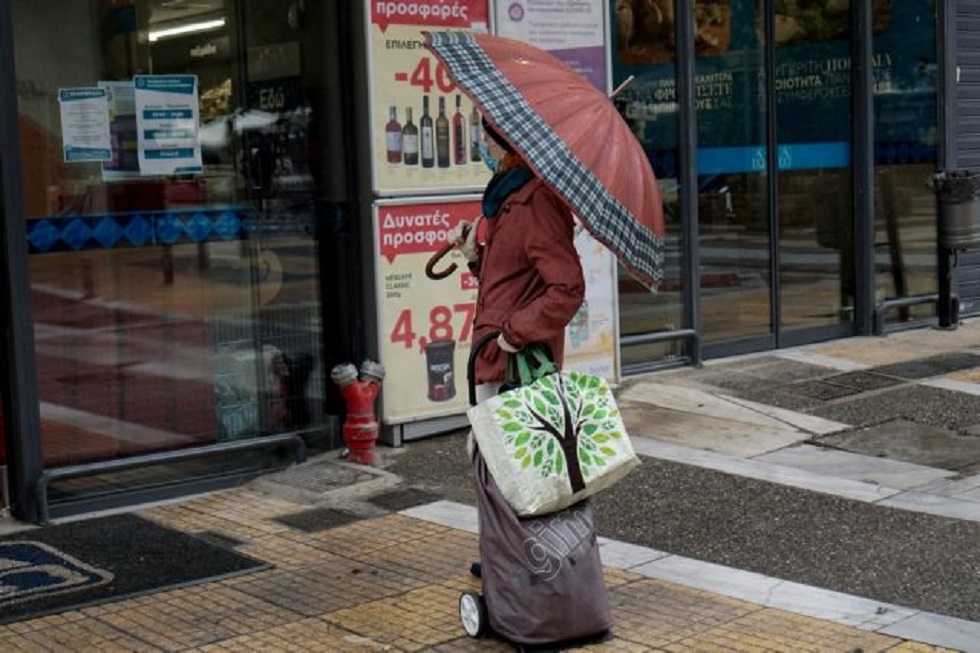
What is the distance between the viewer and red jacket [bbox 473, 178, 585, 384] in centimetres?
508

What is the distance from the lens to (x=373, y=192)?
8164 mm

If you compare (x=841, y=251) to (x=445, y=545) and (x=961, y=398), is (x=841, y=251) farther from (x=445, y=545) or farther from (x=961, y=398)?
(x=445, y=545)

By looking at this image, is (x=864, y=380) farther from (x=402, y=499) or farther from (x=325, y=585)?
(x=325, y=585)

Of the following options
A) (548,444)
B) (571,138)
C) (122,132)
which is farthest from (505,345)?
(122,132)

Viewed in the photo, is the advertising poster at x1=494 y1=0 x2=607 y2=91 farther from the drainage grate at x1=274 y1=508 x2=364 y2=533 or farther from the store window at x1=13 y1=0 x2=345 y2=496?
the drainage grate at x1=274 y1=508 x2=364 y2=533

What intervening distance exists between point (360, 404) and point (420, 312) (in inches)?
29.3

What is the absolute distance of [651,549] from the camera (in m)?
6.41

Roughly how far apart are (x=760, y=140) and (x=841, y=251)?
4.42 feet

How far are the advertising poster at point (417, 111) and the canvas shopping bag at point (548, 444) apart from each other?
133 inches

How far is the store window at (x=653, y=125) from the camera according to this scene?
403 inches

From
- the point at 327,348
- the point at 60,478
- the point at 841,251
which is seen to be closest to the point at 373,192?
the point at 327,348

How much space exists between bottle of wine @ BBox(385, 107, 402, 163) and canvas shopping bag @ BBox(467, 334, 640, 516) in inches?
133

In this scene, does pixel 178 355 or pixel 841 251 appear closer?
pixel 178 355

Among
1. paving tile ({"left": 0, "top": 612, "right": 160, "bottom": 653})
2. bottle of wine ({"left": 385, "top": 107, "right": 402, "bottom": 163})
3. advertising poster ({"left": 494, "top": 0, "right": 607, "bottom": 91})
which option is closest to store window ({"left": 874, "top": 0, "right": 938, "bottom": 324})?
advertising poster ({"left": 494, "top": 0, "right": 607, "bottom": 91})
